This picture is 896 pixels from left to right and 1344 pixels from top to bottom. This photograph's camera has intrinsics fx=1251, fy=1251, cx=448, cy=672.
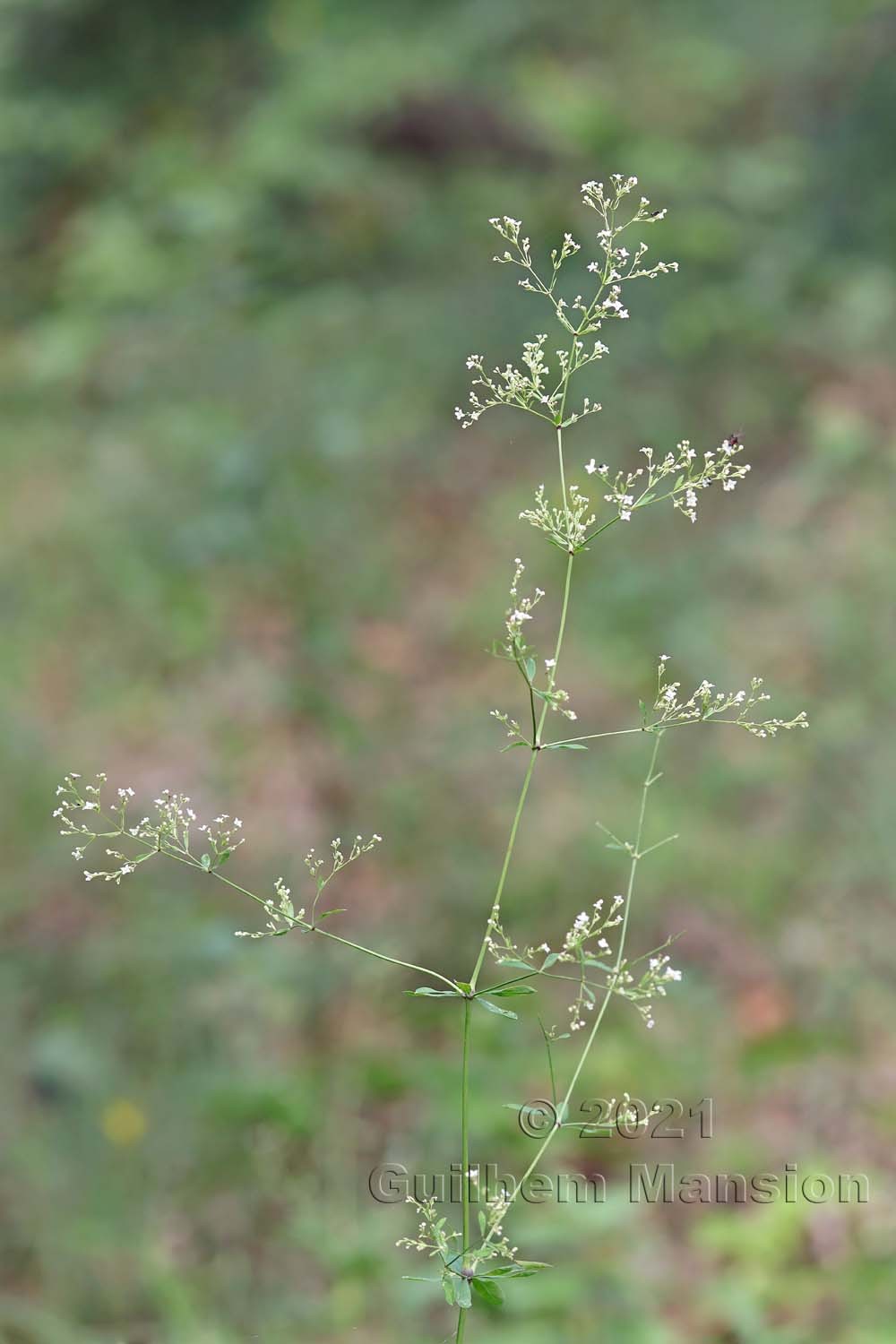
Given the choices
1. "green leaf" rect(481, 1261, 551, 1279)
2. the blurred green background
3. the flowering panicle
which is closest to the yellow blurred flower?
the blurred green background

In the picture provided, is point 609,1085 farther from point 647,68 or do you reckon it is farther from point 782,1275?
point 647,68

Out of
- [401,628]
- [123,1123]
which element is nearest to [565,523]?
[123,1123]

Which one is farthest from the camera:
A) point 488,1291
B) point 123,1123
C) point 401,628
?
point 401,628

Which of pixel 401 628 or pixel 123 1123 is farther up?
pixel 401 628

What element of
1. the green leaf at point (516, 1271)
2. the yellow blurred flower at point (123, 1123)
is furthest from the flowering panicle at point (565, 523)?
the yellow blurred flower at point (123, 1123)

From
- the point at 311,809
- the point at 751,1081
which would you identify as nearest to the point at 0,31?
the point at 311,809

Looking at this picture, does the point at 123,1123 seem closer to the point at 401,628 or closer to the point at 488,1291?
the point at 488,1291

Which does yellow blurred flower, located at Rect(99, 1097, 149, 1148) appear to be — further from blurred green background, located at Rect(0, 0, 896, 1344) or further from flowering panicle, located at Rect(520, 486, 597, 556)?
flowering panicle, located at Rect(520, 486, 597, 556)

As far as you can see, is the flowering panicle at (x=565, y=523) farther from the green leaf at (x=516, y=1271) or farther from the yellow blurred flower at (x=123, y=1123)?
the yellow blurred flower at (x=123, y=1123)
